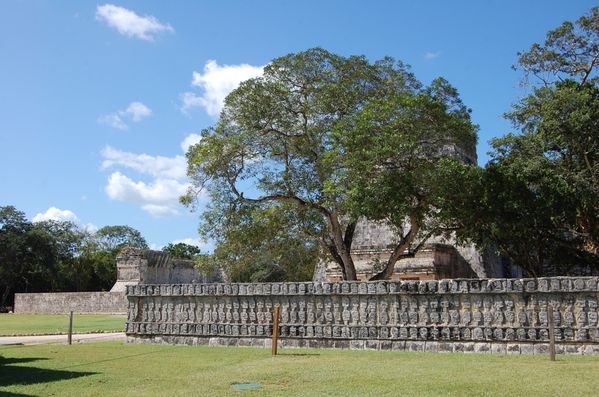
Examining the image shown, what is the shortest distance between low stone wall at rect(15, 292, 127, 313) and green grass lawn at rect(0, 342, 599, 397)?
68.6ft

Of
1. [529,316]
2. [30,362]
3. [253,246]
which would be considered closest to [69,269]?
[253,246]

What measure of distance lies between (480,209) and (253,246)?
6586 mm

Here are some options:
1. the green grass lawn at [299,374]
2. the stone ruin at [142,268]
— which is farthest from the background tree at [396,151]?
the stone ruin at [142,268]

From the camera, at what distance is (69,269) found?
49094mm

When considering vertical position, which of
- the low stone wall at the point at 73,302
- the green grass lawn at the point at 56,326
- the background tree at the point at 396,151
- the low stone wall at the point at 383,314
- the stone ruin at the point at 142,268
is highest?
the background tree at the point at 396,151

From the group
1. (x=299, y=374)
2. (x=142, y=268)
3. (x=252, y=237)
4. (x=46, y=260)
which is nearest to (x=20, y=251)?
(x=46, y=260)

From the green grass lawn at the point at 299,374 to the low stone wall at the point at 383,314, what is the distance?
0.57 meters

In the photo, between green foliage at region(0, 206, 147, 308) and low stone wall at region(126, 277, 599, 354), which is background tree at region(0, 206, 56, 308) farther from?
low stone wall at region(126, 277, 599, 354)

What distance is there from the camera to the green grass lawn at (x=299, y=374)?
6.87 metres

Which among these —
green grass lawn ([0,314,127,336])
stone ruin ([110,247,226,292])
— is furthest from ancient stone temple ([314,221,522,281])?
stone ruin ([110,247,226,292])

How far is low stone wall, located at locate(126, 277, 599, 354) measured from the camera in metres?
10.2

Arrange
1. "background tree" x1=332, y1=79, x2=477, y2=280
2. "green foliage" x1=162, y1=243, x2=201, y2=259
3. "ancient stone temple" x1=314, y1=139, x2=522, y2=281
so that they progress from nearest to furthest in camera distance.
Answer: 1. "background tree" x1=332, y1=79, x2=477, y2=280
2. "ancient stone temple" x1=314, y1=139, x2=522, y2=281
3. "green foliage" x1=162, y1=243, x2=201, y2=259

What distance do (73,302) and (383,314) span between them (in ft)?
90.1

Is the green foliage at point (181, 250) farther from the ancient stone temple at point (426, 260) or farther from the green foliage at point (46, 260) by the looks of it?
the ancient stone temple at point (426, 260)
